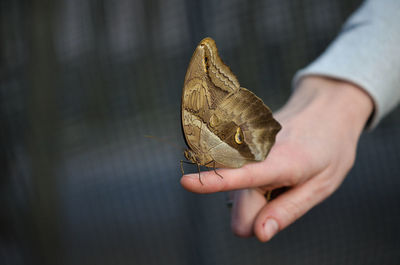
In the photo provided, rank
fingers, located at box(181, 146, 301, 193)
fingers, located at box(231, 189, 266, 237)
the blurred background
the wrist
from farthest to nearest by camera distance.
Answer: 1. the blurred background
2. the wrist
3. fingers, located at box(231, 189, 266, 237)
4. fingers, located at box(181, 146, 301, 193)

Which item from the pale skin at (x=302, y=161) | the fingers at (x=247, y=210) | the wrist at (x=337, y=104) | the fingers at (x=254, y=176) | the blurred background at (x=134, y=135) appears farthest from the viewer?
the blurred background at (x=134, y=135)

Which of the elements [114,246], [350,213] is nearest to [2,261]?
[114,246]

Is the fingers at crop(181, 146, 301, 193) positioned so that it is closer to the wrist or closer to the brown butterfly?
the brown butterfly

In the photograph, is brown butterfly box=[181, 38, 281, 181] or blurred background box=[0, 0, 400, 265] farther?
blurred background box=[0, 0, 400, 265]

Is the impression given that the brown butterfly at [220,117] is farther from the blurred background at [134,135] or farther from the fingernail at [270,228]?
the blurred background at [134,135]

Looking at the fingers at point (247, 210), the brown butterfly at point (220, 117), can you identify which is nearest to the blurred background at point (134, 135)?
Result: the fingers at point (247, 210)

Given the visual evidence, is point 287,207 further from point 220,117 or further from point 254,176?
point 220,117

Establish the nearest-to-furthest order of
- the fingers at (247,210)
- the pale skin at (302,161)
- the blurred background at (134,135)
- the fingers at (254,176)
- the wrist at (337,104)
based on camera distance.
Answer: the fingers at (254,176) < the pale skin at (302,161) < the fingers at (247,210) < the wrist at (337,104) < the blurred background at (134,135)

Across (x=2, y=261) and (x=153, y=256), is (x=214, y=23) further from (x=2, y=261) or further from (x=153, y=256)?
(x=2, y=261)

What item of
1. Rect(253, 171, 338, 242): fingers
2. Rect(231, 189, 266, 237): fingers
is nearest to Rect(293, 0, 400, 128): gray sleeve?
Rect(253, 171, 338, 242): fingers
